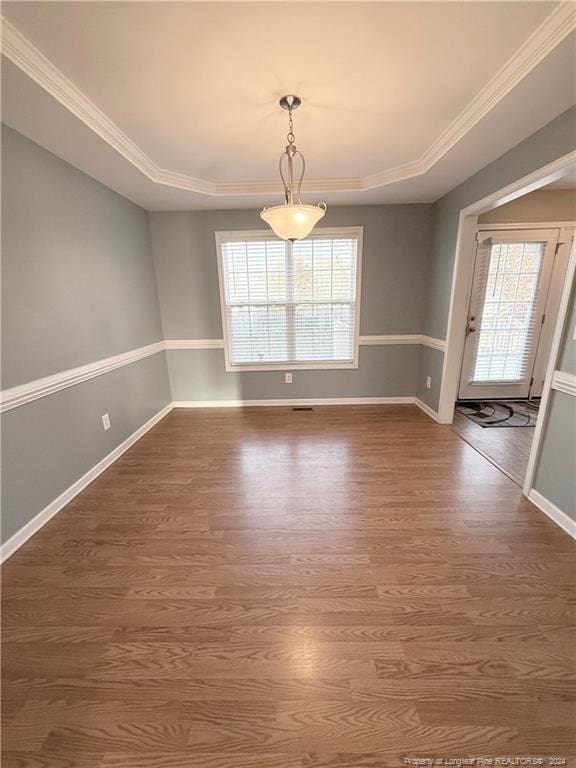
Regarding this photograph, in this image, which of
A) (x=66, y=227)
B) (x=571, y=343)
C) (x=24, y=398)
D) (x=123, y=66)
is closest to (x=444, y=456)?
(x=571, y=343)

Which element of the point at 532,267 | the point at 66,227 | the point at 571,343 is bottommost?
the point at 571,343

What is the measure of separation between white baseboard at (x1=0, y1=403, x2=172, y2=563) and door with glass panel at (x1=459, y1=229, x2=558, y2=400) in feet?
Answer: 13.0

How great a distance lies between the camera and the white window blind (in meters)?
3.37

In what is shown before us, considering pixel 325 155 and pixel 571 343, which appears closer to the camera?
pixel 571 343

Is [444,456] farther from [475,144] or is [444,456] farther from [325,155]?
[325,155]

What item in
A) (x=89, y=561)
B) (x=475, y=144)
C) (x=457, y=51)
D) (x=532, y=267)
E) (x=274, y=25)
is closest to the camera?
(x=274, y=25)

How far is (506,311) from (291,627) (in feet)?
13.0

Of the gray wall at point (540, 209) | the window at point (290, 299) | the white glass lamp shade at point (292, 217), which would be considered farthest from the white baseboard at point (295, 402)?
the white glass lamp shade at point (292, 217)

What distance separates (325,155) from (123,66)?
1.45 m

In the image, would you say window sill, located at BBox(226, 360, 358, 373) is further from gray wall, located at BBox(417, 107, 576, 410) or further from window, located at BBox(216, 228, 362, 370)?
gray wall, located at BBox(417, 107, 576, 410)

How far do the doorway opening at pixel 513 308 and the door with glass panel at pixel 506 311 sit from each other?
0.01m

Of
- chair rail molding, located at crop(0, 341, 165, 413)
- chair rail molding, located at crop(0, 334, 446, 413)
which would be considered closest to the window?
chair rail molding, located at crop(0, 334, 446, 413)

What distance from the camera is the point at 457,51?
4.43 ft

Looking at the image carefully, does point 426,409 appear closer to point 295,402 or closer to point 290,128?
point 295,402
